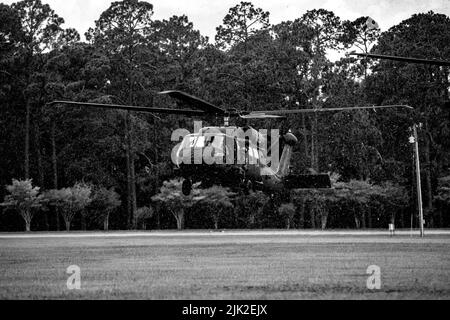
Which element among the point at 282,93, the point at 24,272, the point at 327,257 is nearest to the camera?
Answer: the point at 24,272

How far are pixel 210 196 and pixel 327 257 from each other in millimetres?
43063

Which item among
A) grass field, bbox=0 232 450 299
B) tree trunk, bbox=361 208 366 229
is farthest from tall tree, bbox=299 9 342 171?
grass field, bbox=0 232 450 299

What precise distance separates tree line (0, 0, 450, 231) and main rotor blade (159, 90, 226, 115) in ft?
147

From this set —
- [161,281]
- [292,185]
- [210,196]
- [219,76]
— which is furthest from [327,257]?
[219,76]

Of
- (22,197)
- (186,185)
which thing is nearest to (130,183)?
(22,197)

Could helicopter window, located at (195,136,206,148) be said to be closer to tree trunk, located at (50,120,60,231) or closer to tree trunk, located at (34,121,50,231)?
tree trunk, located at (50,120,60,231)

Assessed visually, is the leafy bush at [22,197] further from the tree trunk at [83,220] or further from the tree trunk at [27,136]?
the tree trunk at [83,220]

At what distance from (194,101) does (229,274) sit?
5.02 meters

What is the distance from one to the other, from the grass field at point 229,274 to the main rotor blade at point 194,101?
15.6ft

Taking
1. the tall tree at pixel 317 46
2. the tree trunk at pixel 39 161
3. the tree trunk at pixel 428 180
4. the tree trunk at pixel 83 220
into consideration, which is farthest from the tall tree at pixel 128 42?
the tree trunk at pixel 428 180

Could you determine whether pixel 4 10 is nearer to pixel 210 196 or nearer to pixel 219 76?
pixel 219 76

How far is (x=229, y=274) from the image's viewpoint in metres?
19.2

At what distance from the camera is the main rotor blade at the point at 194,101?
16.9 m

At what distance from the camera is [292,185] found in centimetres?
2659
